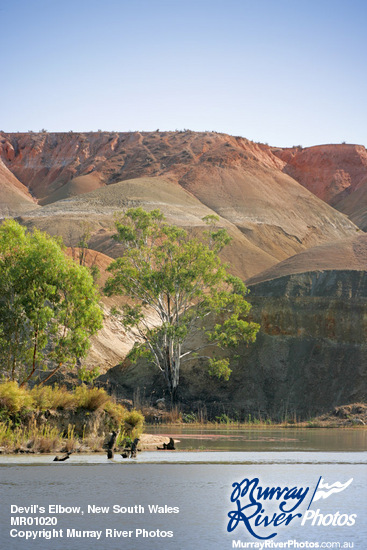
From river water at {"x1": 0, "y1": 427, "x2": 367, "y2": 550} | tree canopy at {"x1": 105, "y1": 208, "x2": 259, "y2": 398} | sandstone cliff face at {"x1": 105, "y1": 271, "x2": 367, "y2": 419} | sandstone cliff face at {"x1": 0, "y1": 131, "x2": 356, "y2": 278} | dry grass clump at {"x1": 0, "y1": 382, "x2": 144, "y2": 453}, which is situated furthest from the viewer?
sandstone cliff face at {"x1": 0, "y1": 131, "x2": 356, "y2": 278}

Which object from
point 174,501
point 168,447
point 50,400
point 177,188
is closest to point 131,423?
point 168,447

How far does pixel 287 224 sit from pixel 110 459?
110m

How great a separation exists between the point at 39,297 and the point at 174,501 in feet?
50.4

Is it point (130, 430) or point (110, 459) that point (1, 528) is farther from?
point (130, 430)

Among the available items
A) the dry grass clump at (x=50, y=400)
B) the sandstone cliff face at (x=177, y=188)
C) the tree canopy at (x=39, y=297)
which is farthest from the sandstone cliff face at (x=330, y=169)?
the dry grass clump at (x=50, y=400)

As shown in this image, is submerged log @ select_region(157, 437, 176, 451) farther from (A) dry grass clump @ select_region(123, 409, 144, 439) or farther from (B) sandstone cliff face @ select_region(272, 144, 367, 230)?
(B) sandstone cliff face @ select_region(272, 144, 367, 230)

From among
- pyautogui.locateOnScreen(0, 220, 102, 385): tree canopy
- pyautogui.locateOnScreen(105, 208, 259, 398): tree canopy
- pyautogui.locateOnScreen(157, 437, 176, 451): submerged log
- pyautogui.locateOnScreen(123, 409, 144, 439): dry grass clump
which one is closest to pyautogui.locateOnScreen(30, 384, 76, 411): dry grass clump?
pyautogui.locateOnScreen(123, 409, 144, 439): dry grass clump

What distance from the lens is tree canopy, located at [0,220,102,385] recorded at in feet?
93.8

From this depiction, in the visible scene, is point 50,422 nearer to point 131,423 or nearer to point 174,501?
point 131,423

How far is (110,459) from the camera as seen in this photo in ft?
70.7

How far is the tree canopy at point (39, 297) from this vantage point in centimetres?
2858

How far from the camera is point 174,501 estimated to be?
14602 millimetres

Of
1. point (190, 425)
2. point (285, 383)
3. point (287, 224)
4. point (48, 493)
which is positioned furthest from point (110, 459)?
point (287, 224)

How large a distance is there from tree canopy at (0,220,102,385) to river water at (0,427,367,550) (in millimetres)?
6934
